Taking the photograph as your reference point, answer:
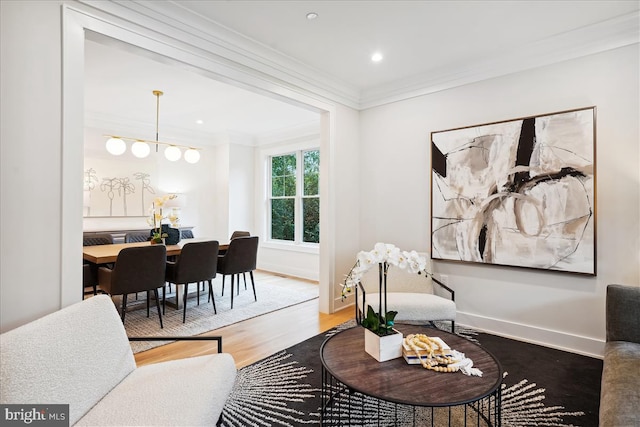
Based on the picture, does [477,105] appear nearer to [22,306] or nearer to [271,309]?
[271,309]

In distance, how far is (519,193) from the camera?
3070 millimetres

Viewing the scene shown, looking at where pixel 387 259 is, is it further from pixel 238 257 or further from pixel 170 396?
pixel 238 257

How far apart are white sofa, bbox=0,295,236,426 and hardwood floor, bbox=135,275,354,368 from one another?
1095 millimetres

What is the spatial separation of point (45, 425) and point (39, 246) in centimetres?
106

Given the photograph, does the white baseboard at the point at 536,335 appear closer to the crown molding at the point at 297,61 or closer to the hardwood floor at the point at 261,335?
the hardwood floor at the point at 261,335

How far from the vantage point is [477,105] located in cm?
339

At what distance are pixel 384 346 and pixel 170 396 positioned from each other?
3.58 feet

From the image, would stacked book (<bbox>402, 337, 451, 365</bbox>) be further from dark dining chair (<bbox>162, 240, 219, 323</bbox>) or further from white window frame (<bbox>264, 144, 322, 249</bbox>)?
white window frame (<bbox>264, 144, 322, 249</bbox>)

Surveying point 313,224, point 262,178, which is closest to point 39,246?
point 313,224

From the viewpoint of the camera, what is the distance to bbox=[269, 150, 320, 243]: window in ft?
19.7

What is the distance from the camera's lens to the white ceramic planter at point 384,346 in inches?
70.6

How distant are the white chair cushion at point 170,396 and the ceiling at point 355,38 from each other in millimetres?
2229

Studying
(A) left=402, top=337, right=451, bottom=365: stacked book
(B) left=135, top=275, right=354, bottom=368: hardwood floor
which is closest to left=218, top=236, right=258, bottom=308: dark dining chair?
(B) left=135, top=275, right=354, bottom=368: hardwood floor
